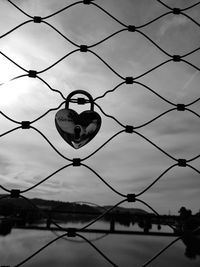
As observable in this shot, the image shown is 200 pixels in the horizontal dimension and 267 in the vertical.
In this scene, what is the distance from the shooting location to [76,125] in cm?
97

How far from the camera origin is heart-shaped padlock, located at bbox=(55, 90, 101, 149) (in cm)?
95

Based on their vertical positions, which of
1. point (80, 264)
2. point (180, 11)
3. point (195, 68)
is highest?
point (180, 11)

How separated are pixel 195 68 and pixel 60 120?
42 centimetres

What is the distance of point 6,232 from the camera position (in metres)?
27.0

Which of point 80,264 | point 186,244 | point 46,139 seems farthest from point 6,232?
point 46,139

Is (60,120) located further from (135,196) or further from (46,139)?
(135,196)

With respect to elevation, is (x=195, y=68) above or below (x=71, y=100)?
above

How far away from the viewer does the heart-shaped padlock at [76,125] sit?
0.95m

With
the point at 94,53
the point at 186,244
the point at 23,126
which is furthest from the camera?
the point at 186,244

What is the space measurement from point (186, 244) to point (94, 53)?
23343 millimetres

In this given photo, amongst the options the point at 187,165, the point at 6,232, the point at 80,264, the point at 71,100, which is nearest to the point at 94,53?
the point at 71,100

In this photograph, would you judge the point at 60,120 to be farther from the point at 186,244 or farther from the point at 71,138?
the point at 186,244

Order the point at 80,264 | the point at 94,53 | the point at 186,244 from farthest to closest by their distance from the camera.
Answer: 1. the point at 186,244
2. the point at 80,264
3. the point at 94,53

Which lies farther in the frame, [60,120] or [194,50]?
[194,50]
